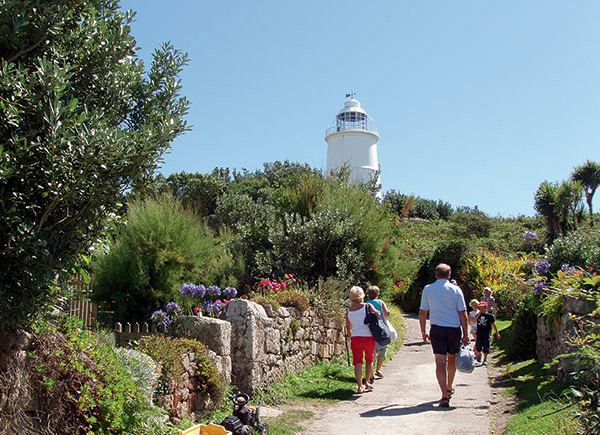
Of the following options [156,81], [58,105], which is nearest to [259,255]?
[156,81]

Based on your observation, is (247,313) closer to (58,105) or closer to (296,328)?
(296,328)

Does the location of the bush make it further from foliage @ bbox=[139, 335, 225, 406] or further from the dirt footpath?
foliage @ bbox=[139, 335, 225, 406]

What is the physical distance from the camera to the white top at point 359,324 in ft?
25.4

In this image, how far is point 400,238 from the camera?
18672mm

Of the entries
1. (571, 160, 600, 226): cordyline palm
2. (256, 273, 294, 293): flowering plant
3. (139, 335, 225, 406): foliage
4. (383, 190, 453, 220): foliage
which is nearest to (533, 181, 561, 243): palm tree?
(571, 160, 600, 226): cordyline palm

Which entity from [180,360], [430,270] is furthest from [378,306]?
[430,270]

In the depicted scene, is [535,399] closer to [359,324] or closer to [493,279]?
[359,324]

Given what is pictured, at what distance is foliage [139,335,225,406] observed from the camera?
5.46 metres

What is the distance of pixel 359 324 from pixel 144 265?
450 centimetres

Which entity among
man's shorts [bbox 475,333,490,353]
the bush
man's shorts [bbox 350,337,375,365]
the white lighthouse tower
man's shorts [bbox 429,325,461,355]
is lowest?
man's shorts [bbox 475,333,490,353]

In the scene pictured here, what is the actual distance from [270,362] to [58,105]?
212 inches

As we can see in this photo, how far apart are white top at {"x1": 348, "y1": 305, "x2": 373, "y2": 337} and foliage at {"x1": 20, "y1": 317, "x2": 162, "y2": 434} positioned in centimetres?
399

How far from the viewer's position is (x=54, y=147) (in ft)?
11.0

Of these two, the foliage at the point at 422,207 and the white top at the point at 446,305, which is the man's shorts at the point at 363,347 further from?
the foliage at the point at 422,207
